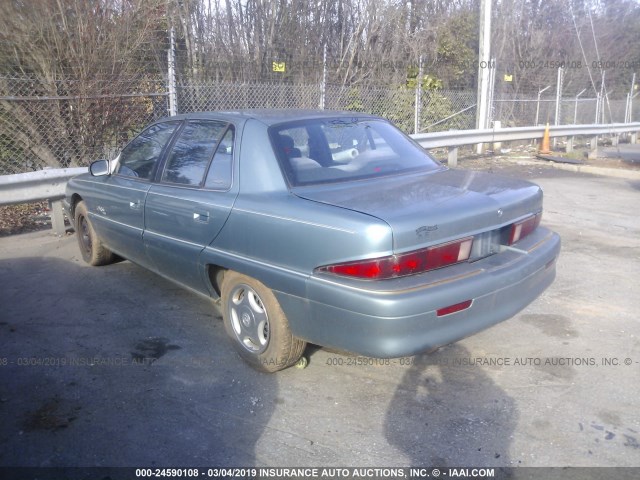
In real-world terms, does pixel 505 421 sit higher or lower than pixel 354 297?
lower

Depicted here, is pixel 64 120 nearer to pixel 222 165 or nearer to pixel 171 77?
pixel 171 77

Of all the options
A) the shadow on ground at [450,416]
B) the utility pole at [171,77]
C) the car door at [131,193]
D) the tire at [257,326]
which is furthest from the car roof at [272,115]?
the utility pole at [171,77]

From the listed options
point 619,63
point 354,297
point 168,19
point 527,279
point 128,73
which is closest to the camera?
point 354,297

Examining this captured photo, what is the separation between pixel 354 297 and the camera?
311 centimetres

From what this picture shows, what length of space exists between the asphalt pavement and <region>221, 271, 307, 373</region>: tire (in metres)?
0.13

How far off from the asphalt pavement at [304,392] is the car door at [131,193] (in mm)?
499

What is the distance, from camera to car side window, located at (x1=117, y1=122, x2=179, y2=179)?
482cm

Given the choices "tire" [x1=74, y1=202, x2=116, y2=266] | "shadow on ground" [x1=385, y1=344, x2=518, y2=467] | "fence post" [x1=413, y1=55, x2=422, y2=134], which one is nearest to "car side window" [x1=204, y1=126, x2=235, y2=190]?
"shadow on ground" [x1=385, y1=344, x2=518, y2=467]

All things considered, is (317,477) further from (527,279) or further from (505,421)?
(527,279)

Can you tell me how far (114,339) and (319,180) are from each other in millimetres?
1899

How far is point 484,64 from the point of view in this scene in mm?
14789

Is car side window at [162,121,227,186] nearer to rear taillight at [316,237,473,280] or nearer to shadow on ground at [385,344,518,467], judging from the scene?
rear taillight at [316,237,473,280]

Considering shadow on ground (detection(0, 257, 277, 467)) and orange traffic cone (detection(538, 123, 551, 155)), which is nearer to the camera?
shadow on ground (detection(0, 257, 277, 467))

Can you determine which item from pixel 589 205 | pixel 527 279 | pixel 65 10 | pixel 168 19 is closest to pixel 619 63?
pixel 589 205
